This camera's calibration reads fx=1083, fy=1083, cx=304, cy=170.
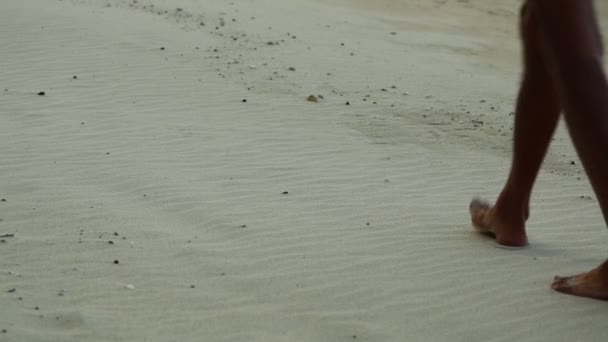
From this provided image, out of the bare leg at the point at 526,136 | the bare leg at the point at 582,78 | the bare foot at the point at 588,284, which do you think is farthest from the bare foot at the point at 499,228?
the bare leg at the point at 582,78

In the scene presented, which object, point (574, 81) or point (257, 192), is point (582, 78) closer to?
point (574, 81)

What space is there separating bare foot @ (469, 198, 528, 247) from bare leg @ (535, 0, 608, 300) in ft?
3.41

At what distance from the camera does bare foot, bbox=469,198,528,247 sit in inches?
167

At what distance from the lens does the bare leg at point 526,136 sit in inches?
143

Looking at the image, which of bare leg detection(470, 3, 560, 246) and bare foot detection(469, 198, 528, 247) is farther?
bare foot detection(469, 198, 528, 247)

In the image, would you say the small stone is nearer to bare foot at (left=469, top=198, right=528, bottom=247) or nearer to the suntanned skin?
bare foot at (left=469, top=198, right=528, bottom=247)

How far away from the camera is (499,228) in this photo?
4258 mm

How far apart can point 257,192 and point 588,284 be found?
1.91 metres

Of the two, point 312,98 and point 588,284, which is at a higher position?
point 588,284

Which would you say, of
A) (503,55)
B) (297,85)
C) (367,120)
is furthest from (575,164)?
(503,55)

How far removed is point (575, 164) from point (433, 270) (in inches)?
96.3

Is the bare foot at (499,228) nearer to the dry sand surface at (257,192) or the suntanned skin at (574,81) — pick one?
the dry sand surface at (257,192)

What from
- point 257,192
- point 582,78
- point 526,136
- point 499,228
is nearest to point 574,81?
point 582,78

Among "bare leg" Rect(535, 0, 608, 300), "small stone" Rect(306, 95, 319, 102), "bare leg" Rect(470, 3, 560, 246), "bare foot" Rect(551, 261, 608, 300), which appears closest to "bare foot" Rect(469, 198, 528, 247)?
"bare leg" Rect(470, 3, 560, 246)
